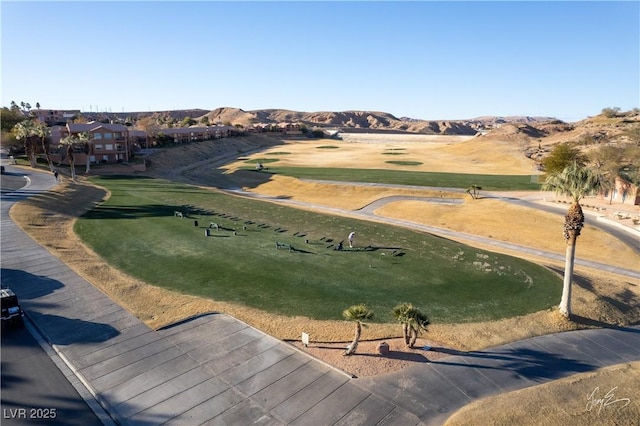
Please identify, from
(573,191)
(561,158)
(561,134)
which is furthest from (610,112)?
(573,191)

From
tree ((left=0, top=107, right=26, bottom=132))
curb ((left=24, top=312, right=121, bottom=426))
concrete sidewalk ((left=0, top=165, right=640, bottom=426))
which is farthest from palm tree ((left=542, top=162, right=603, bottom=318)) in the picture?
tree ((left=0, top=107, right=26, bottom=132))

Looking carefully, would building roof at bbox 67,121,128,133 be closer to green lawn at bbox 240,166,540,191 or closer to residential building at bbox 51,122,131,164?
residential building at bbox 51,122,131,164

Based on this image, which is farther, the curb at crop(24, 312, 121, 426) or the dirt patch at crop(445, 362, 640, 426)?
the dirt patch at crop(445, 362, 640, 426)

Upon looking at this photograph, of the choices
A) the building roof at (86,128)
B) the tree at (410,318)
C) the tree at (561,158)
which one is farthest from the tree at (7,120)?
the tree at (561,158)

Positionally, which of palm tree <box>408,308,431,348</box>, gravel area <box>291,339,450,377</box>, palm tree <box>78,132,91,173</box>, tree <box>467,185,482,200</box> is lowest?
gravel area <box>291,339,450,377</box>

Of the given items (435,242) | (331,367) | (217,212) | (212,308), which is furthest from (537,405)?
(217,212)

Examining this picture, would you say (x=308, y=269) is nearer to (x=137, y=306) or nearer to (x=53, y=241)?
(x=137, y=306)
